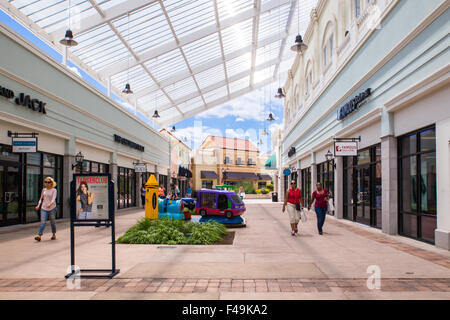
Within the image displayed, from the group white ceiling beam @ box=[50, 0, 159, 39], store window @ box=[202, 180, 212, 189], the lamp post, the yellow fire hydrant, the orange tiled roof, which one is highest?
white ceiling beam @ box=[50, 0, 159, 39]

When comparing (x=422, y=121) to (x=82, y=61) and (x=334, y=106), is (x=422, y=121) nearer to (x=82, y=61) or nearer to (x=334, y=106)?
(x=334, y=106)

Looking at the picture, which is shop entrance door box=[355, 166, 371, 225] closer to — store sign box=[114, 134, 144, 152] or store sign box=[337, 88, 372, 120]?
store sign box=[337, 88, 372, 120]

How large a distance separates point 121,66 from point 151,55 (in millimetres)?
1881

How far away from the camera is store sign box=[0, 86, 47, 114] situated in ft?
39.0

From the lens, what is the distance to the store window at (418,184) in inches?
350

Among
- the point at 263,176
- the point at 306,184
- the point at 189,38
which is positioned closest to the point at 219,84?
the point at 189,38

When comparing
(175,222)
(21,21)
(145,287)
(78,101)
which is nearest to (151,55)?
(78,101)

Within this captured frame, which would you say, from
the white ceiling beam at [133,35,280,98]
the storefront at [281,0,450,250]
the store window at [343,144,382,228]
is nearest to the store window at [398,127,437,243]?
the storefront at [281,0,450,250]

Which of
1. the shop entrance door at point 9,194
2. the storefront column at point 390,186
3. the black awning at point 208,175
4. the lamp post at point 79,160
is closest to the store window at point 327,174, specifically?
the storefront column at point 390,186

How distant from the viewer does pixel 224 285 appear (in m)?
5.39

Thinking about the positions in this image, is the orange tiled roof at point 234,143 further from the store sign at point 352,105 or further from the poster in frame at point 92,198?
the poster in frame at point 92,198

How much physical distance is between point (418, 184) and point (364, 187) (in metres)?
4.12

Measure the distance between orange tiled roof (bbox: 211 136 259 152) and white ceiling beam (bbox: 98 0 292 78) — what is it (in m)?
42.5

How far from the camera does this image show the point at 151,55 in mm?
22922
